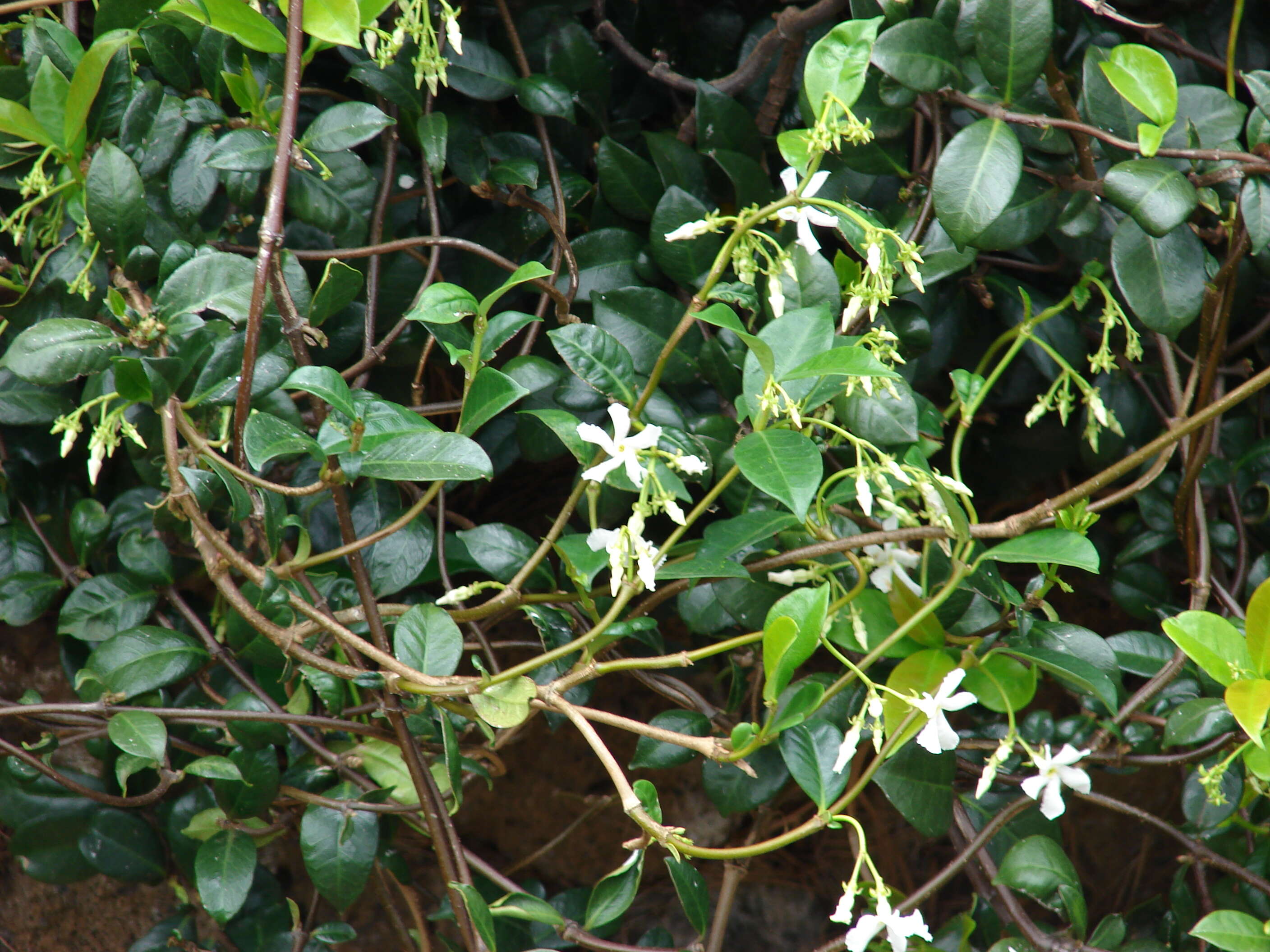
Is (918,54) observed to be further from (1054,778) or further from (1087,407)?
(1054,778)

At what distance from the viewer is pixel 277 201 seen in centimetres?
65

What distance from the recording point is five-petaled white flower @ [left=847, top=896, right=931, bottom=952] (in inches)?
24.8

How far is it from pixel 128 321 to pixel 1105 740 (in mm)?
932

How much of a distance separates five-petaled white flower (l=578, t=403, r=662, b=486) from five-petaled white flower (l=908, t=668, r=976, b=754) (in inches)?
9.7

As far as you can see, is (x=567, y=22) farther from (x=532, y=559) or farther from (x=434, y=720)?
(x=434, y=720)

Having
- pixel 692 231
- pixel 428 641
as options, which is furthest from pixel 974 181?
pixel 428 641

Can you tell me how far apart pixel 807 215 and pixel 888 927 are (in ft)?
1.70

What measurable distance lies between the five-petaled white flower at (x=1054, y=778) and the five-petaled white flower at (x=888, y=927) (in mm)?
129

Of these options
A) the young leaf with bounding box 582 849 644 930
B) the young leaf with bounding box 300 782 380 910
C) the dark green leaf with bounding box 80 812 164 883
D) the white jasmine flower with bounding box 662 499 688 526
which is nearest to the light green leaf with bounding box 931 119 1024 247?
the white jasmine flower with bounding box 662 499 688 526

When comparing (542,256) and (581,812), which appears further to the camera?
(581,812)

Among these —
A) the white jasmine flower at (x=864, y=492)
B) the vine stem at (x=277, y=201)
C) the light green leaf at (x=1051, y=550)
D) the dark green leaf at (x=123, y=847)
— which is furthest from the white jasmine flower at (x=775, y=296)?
the dark green leaf at (x=123, y=847)

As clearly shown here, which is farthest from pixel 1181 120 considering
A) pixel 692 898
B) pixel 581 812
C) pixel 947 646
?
pixel 581 812

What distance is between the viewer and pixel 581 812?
51.4 inches

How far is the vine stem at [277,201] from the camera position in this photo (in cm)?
64
